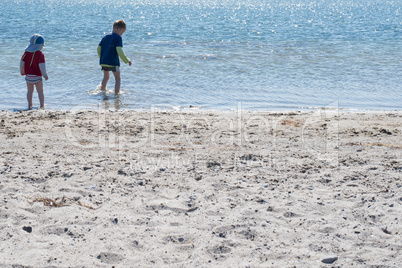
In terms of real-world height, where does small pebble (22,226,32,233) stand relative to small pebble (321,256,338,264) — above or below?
above

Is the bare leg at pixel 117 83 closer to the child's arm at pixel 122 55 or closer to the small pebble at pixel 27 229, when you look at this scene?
the child's arm at pixel 122 55

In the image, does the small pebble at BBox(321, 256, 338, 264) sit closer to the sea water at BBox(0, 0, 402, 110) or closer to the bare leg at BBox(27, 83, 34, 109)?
the sea water at BBox(0, 0, 402, 110)

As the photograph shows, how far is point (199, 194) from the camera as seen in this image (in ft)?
14.1

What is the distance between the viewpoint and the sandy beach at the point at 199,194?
3318mm

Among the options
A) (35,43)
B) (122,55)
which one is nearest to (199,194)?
(35,43)

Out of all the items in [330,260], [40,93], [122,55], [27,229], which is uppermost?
[122,55]

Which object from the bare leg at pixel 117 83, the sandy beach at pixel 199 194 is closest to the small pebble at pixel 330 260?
the sandy beach at pixel 199 194

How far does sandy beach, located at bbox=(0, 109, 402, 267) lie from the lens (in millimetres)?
3318

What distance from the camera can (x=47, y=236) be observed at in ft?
11.4

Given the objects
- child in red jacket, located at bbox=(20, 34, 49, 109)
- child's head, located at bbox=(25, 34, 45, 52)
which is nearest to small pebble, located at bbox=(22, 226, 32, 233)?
child in red jacket, located at bbox=(20, 34, 49, 109)

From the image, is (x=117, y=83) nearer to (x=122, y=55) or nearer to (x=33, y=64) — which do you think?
(x=122, y=55)

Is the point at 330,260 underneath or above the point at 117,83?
underneath

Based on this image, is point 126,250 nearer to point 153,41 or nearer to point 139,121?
point 139,121

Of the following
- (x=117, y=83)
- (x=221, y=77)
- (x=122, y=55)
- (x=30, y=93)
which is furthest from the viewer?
(x=221, y=77)
